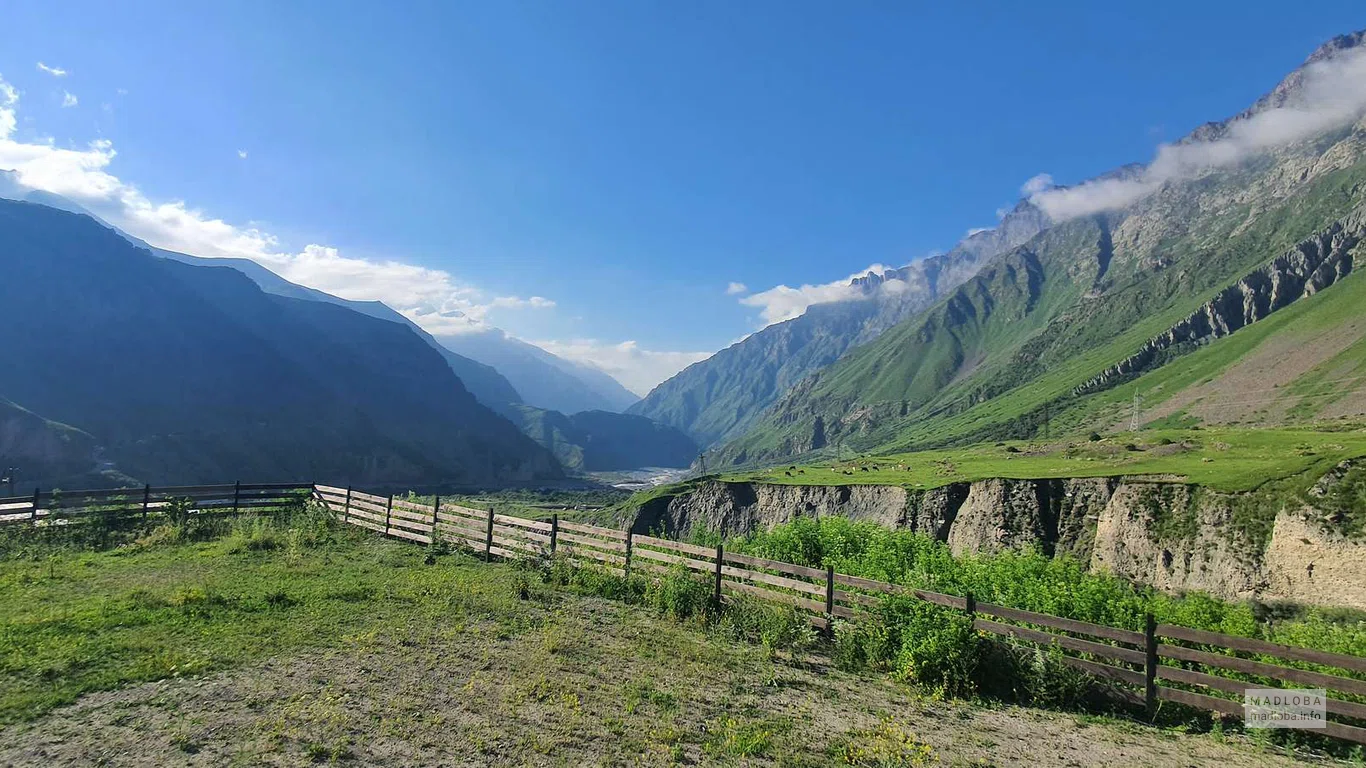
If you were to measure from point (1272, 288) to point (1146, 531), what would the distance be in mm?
213708

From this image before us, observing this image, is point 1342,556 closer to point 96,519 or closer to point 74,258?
point 96,519

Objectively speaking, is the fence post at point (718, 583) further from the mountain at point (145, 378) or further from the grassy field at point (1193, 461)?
the mountain at point (145, 378)

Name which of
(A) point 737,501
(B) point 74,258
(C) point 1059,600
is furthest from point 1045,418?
(B) point 74,258

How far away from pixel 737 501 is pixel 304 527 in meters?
67.6

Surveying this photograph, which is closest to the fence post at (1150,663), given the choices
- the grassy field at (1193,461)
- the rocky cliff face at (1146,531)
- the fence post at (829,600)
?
the fence post at (829,600)

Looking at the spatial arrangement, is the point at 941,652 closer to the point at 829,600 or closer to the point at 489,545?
the point at 829,600

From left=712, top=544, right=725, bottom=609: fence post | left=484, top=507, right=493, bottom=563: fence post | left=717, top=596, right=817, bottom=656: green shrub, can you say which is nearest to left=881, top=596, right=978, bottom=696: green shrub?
left=717, top=596, right=817, bottom=656: green shrub

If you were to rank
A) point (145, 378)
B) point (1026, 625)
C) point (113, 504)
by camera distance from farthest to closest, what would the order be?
point (145, 378) < point (113, 504) < point (1026, 625)

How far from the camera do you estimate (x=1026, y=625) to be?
528 inches

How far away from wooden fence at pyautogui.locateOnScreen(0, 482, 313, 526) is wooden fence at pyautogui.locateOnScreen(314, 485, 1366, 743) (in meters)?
8.90

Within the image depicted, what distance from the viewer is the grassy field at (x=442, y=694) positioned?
7.99m

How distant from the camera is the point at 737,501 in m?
85.3

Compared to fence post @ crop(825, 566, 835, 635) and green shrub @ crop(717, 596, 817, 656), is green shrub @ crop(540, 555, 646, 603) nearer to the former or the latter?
green shrub @ crop(717, 596, 817, 656)

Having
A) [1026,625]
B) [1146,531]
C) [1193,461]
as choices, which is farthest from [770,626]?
[1193,461]
